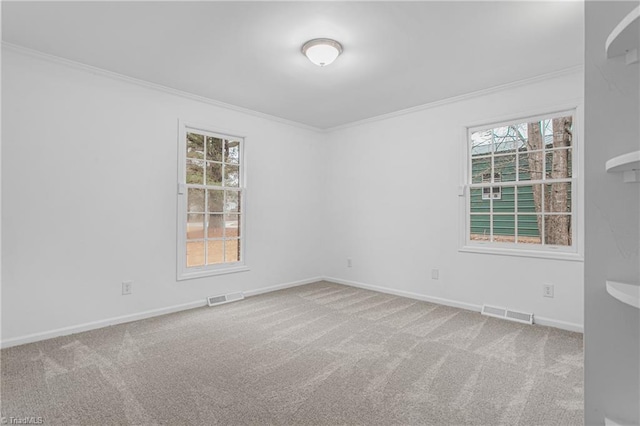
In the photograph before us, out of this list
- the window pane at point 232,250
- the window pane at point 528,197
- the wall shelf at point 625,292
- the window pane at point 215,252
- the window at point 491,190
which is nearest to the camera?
the wall shelf at point 625,292

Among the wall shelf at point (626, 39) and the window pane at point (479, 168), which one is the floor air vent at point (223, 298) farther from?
the wall shelf at point (626, 39)

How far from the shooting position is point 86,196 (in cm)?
325

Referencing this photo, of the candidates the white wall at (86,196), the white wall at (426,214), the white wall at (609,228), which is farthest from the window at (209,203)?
the white wall at (609,228)

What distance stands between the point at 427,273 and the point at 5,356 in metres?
4.23

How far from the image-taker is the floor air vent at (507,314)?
3.50 metres

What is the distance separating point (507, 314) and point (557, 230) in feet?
3.35

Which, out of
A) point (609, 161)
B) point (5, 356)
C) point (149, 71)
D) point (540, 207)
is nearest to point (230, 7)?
point (149, 71)

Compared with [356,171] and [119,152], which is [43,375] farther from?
[356,171]

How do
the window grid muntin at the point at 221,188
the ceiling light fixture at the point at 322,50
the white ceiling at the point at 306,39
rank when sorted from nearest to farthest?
1. the white ceiling at the point at 306,39
2. the ceiling light fixture at the point at 322,50
3. the window grid muntin at the point at 221,188

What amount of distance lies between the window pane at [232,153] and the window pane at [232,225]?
2.43ft

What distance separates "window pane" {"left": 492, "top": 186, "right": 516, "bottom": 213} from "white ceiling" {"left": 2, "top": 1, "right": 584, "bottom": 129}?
3.82 feet

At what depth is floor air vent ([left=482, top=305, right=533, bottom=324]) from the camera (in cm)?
350

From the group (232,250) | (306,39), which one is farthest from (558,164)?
(232,250)

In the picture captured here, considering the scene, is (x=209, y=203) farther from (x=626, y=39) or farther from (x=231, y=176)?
(x=626, y=39)
